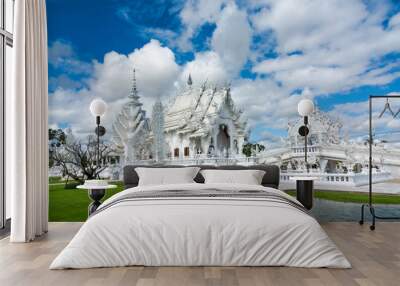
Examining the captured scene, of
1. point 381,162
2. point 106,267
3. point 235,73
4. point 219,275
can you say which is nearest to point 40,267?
point 106,267

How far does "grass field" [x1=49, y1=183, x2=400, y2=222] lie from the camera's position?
19.8ft

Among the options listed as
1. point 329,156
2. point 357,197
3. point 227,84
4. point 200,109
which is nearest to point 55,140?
point 200,109

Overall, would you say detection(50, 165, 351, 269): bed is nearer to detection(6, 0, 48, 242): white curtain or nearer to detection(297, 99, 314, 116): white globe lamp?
detection(6, 0, 48, 242): white curtain

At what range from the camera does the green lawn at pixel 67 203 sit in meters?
6.02

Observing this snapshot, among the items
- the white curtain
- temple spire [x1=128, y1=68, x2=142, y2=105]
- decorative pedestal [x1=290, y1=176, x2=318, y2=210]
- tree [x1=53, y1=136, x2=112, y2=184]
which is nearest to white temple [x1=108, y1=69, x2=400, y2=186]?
temple spire [x1=128, y1=68, x2=142, y2=105]

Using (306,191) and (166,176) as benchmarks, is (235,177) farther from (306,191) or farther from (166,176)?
(306,191)

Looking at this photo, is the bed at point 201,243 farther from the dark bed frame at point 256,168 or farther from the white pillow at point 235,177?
the dark bed frame at point 256,168

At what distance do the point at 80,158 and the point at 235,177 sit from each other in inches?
105

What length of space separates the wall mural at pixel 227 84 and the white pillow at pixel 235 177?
3.20ft

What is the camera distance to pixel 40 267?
3.38 metres

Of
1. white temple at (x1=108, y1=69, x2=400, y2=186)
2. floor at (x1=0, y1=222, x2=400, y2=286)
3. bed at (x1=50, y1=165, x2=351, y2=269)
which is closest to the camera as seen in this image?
floor at (x1=0, y1=222, x2=400, y2=286)

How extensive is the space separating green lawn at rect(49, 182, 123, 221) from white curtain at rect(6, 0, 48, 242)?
4.02 ft

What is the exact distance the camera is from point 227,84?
6.37 m

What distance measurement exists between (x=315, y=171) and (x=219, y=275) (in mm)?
3585
